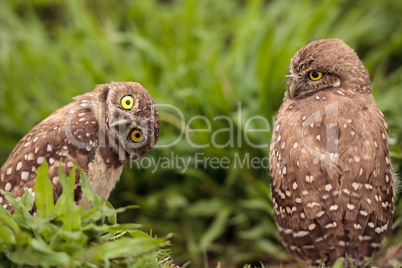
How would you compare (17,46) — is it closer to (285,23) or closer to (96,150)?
(285,23)

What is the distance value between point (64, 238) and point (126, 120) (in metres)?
1.24

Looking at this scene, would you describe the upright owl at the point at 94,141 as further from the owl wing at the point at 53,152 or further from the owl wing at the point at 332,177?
the owl wing at the point at 332,177

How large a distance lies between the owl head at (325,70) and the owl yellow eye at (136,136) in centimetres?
Answer: 121

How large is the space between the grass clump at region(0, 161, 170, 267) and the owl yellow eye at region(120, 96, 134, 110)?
3.03 ft

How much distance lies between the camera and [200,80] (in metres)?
6.05

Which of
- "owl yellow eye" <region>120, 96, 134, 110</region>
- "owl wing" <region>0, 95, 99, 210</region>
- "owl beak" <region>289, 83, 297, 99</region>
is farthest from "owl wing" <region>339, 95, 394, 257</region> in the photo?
"owl wing" <region>0, 95, 99, 210</region>

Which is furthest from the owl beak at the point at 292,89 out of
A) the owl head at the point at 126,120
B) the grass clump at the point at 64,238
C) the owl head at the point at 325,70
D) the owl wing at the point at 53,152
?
the grass clump at the point at 64,238

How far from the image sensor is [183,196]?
5.88m

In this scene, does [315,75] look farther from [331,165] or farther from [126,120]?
[126,120]

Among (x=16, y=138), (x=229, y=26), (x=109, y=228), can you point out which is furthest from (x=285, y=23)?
(x=109, y=228)

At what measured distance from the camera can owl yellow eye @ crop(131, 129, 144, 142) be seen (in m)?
3.90

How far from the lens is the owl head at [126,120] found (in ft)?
12.5

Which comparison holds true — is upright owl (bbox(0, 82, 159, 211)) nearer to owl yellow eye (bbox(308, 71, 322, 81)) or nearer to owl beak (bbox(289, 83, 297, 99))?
owl beak (bbox(289, 83, 297, 99))

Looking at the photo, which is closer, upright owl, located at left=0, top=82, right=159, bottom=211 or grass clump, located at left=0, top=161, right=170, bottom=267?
grass clump, located at left=0, top=161, right=170, bottom=267
